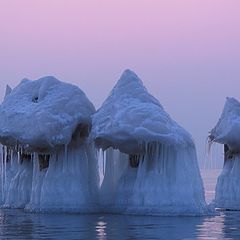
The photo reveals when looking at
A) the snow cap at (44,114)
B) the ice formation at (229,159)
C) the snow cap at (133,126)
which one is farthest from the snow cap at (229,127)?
the snow cap at (44,114)

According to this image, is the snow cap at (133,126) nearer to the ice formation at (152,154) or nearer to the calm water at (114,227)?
the ice formation at (152,154)

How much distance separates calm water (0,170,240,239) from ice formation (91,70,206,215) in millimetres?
1513

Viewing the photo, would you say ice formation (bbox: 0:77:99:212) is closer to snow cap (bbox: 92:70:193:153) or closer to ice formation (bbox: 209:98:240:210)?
snow cap (bbox: 92:70:193:153)

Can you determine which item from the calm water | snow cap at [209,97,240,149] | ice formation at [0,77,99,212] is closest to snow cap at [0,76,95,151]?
ice formation at [0,77,99,212]

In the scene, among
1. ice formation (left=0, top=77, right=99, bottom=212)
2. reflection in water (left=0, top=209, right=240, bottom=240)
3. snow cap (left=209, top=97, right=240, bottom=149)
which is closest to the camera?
reflection in water (left=0, top=209, right=240, bottom=240)

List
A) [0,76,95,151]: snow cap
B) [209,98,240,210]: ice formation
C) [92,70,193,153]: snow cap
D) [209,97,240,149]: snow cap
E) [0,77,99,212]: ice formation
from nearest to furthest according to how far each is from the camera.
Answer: [92,70,193,153]: snow cap, [0,76,95,151]: snow cap, [0,77,99,212]: ice formation, [209,97,240,149]: snow cap, [209,98,240,210]: ice formation

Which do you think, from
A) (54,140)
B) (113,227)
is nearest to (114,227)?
(113,227)

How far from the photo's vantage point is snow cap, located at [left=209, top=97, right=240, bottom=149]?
50312mm

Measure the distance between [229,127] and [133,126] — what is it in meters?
12.2

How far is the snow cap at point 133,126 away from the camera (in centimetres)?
4000

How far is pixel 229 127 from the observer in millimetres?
50688

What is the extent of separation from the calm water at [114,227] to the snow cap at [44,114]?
401 centimetres

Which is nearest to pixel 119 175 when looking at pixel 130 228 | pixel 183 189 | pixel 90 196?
pixel 90 196

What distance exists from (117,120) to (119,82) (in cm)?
347
